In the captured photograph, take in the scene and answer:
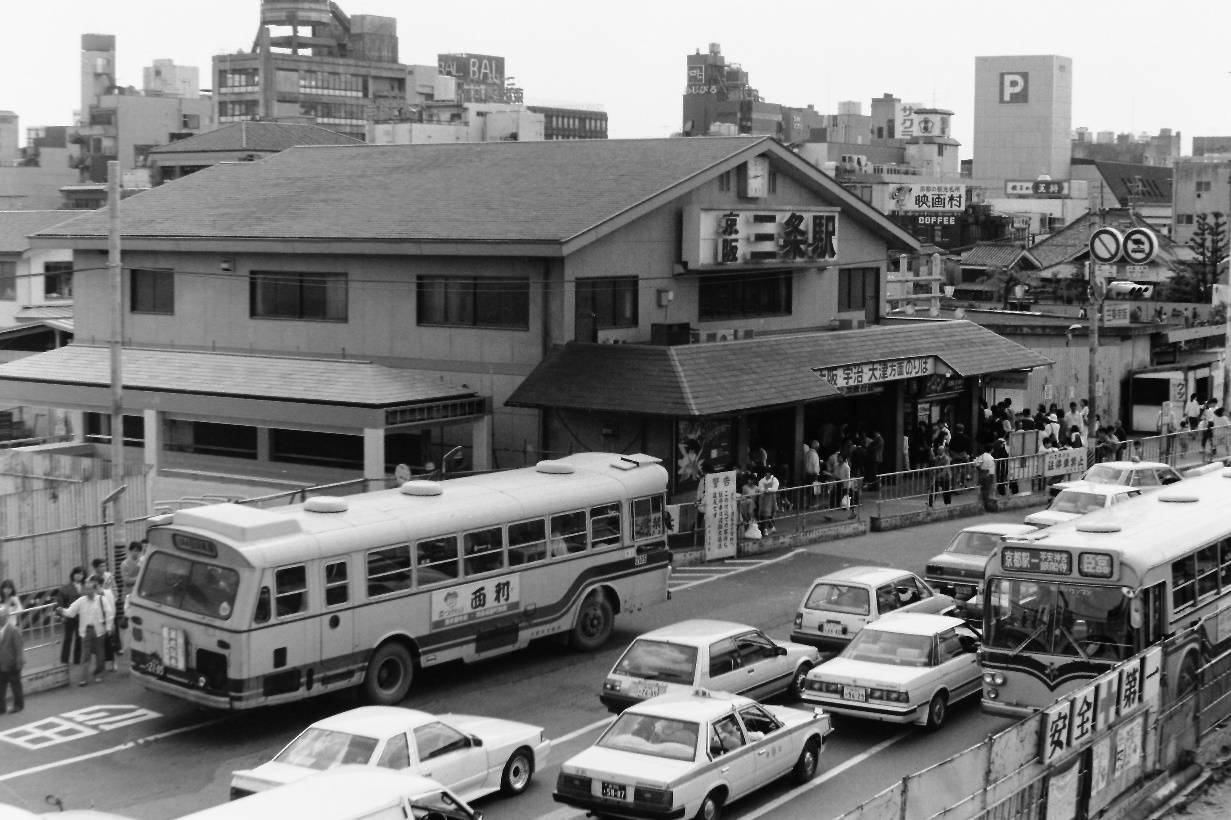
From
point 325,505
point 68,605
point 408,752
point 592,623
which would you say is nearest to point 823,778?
point 408,752

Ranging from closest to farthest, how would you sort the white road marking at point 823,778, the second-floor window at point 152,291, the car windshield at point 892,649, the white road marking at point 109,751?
1. the white road marking at point 823,778
2. the white road marking at point 109,751
3. the car windshield at point 892,649
4. the second-floor window at point 152,291

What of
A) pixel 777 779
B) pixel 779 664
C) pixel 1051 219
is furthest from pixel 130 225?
pixel 1051 219

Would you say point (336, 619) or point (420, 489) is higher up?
point (420, 489)

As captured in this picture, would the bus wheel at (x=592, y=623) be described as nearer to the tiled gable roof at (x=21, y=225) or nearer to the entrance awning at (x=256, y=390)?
the entrance awning at (x=256, y=390)

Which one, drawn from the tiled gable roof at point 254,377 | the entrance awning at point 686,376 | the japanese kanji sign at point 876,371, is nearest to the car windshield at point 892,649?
the entrance awning at point 686,376

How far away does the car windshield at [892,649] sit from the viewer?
20031mm

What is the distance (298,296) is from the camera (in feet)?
128

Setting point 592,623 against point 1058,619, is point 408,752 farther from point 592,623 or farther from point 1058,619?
point 592,623

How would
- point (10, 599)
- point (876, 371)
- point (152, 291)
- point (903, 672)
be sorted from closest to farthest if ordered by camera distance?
point (903, 672)
point (10, 599)
point (876, 371)
point (152, 291)

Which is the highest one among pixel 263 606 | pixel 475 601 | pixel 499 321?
pixel 499 321

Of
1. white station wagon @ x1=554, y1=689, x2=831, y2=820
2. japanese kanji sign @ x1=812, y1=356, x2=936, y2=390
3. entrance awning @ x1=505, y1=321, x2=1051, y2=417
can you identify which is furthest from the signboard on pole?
white station wagon @ x1=554, y1=689, x2=831, y2=820

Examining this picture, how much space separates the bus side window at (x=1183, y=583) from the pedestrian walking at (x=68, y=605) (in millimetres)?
14652

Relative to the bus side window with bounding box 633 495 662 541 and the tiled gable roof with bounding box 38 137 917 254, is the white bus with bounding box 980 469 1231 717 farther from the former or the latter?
the tiled gable roof with bounding box 38 137 917 254

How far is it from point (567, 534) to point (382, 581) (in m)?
3.84
